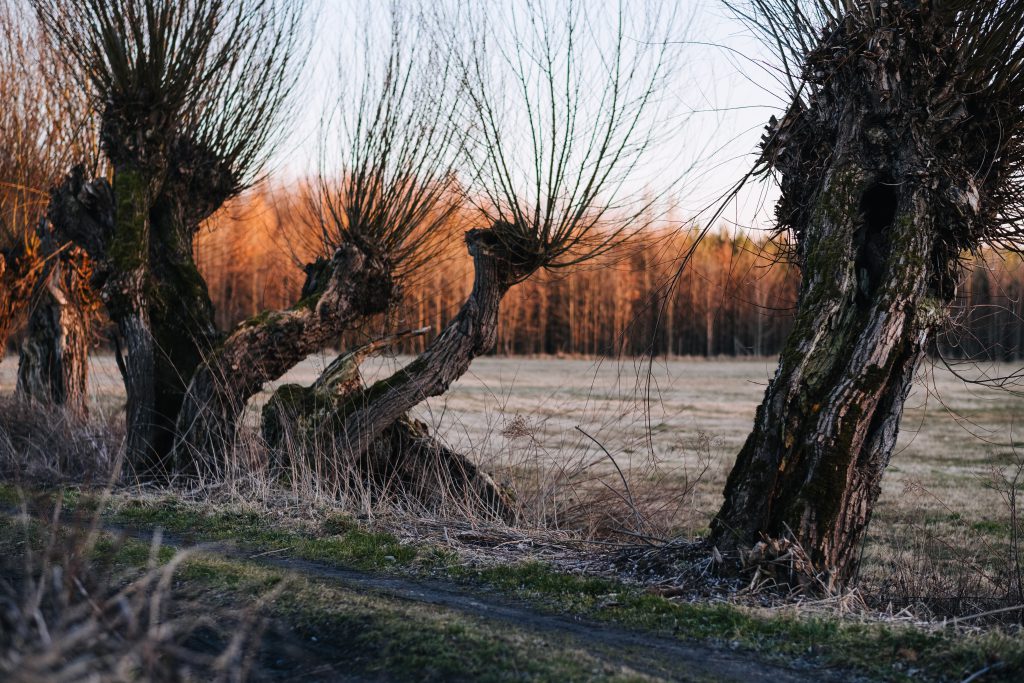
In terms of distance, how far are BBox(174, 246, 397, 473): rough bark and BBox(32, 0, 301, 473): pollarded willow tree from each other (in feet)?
1.54

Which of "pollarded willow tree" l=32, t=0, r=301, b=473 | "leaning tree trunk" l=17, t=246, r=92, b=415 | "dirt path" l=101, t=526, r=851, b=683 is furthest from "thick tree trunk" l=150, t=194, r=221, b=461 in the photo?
"dirt path" l=101, t=526, r=851, b=683

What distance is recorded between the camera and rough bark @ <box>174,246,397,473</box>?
9.28 metres

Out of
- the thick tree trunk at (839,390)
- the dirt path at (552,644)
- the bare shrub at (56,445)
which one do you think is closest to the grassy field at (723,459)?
the thick tree trunk at (839,390)

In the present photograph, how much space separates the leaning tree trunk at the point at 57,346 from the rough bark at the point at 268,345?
385 cm

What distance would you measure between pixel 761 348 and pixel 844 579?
53364mm

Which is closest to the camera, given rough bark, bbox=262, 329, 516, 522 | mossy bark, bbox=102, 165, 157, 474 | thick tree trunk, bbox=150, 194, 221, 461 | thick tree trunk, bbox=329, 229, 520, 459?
rough bark, bbox=262, 329, 516, 522

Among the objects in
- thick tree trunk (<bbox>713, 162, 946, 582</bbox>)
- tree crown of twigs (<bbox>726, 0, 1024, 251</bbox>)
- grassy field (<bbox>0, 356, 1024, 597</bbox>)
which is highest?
tree crown of twigs (<bbox>726, 0, 1024, 251</bbox>)

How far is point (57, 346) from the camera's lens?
12.6 metres

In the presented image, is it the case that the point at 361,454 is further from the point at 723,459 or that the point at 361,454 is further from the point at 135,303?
the point at 723,459

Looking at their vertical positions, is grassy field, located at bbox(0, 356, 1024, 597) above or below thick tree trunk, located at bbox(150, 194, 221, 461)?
below

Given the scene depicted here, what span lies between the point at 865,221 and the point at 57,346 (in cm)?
1082

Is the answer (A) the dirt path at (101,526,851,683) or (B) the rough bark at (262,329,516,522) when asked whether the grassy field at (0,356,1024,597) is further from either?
(A) the dirt path at (101,526,851,683)

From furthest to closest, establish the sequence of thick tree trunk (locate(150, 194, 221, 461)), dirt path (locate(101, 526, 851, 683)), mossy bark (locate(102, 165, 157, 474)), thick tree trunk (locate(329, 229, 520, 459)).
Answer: thick tree trunk (locate(150, 194, 221, 461)) → mossy bark (locate(102, 165, 157, 474)) → thick tree trunk (locate(329, 229, 520, 459)) → dirt path (locate(101, 526, 851, 683))

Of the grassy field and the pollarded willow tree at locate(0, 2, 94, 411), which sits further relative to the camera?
the pollarded willow tree at locate(0, 2, 94, 411)
